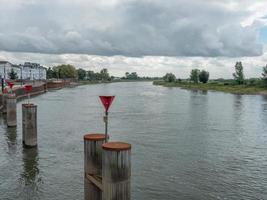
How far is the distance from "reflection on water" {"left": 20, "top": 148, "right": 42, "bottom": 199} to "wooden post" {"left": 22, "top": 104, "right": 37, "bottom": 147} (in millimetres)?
586

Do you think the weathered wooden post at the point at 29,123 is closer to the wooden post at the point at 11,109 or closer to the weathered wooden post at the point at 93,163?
the wooden post at the point at 11,109

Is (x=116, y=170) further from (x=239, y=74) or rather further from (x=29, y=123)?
(x=239, y=74)

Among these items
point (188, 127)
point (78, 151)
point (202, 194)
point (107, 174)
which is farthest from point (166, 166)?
point (188, 127)

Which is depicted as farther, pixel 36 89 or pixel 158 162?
pixel 36 89

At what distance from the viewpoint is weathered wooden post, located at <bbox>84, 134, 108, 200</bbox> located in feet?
37.1

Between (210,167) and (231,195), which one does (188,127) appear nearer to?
(210,167)

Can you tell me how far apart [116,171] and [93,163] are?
6.57 feet

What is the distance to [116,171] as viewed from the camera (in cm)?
962

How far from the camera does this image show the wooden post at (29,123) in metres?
23.2

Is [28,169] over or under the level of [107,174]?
under

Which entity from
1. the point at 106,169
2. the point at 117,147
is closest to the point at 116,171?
the point at 106,169

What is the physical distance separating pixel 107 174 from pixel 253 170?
497 inches

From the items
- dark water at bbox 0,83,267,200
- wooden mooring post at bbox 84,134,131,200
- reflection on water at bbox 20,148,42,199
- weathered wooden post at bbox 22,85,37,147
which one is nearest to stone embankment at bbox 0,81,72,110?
dark water at bbox 0,83,267,200

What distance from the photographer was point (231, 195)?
1597 centimetres
